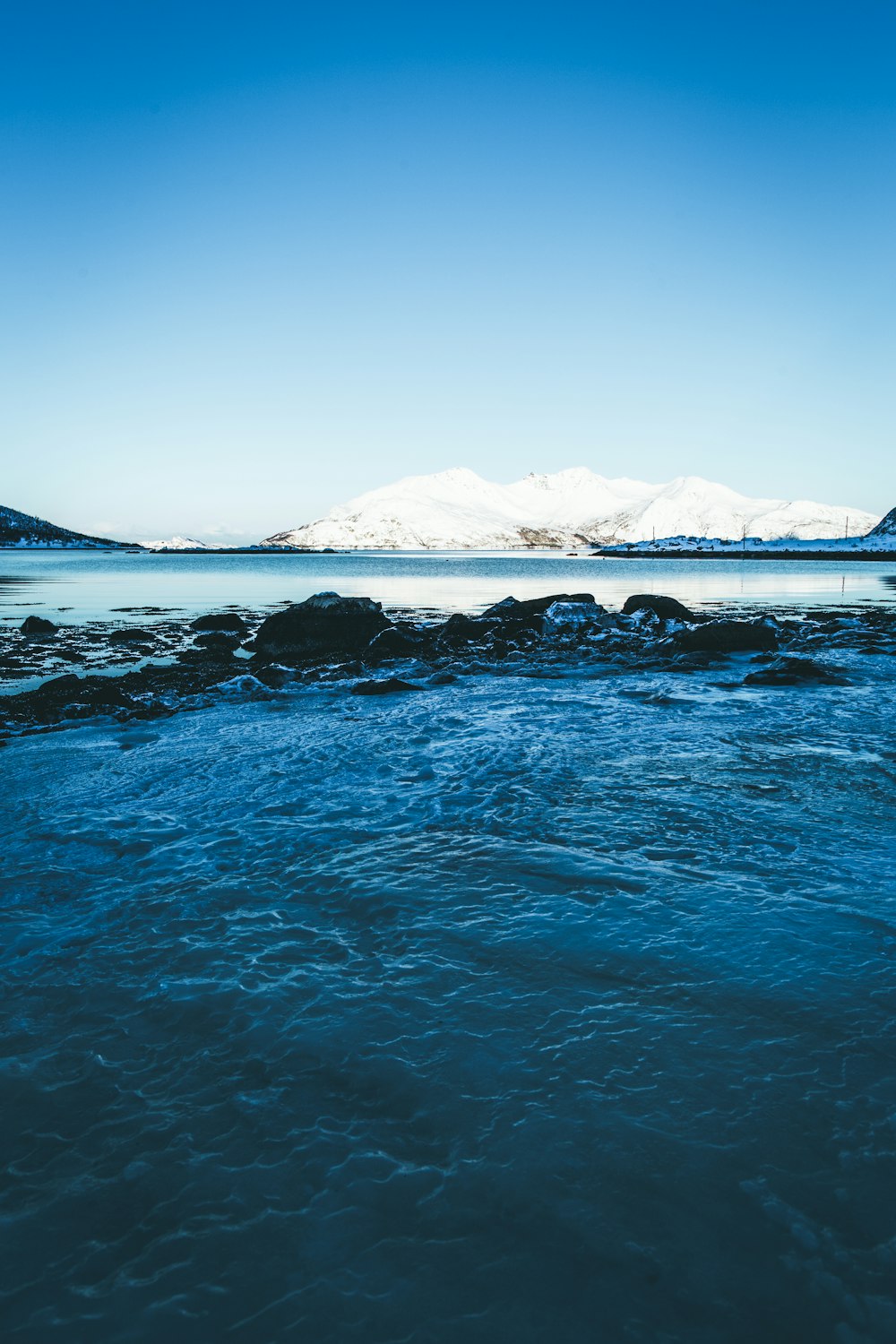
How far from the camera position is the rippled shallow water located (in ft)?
9.43

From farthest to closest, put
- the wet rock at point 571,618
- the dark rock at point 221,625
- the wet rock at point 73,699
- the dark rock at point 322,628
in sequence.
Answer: the wet rock at point 571,618 → the dark rock at point 221,625 → the dark rock at point 322,628 → the wet rock at point 73,699

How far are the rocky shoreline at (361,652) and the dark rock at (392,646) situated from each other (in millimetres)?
53

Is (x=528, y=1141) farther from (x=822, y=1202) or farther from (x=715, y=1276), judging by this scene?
(x=822, y=1202)

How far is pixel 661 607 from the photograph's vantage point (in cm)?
3412

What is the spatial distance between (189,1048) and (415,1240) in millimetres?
1840

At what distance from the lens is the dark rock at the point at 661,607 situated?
33.3 meters

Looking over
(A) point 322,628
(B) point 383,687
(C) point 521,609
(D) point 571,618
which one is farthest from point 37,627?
(D) point 571,618

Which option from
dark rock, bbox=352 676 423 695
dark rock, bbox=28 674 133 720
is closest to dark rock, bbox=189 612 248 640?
dark rock, bbox=28 674 133 720

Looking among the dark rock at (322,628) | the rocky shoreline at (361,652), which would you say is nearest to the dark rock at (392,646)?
the rocky shoreline at (361,652)

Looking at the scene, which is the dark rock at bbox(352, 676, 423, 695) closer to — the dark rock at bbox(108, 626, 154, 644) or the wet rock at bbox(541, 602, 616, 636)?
the dark rock at bbox(108, 626, 154, 644)

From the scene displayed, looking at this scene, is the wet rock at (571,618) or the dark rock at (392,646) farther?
the wet rock at (571,618)

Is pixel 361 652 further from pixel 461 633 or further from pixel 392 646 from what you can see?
pixel 461 633

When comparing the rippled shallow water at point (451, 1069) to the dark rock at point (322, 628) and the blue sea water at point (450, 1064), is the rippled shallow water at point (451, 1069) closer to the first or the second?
the blue sea water at point (450, 1064)

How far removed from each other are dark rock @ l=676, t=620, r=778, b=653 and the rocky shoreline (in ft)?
0.14
